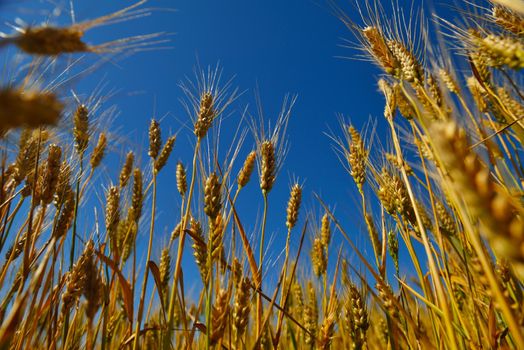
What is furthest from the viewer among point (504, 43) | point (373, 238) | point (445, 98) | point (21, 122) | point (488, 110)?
point (488, 110)

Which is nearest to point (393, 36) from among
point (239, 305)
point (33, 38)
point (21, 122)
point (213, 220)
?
point (213, 220)

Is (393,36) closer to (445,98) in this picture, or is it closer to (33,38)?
(445,98)

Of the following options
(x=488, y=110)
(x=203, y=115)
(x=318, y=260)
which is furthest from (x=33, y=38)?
(x=488, y=110)

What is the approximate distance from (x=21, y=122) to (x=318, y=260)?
2.34m

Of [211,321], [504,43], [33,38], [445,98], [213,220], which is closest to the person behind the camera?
[33,38]

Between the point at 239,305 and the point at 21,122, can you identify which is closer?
the point at 21,122

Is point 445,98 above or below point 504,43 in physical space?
above

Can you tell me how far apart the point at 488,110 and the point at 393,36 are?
117 centimetres

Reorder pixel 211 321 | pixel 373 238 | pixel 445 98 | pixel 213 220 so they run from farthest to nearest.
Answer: pixel 373 238 < pixel 445 98 < pixel 213 220 < pixel 211 321

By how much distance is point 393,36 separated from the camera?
1.86 meters

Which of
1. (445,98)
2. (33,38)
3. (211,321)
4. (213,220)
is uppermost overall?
(445,98)

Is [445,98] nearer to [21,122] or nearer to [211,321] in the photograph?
[211,321]

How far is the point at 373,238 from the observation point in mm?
1938

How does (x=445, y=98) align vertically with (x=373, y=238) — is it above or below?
above
